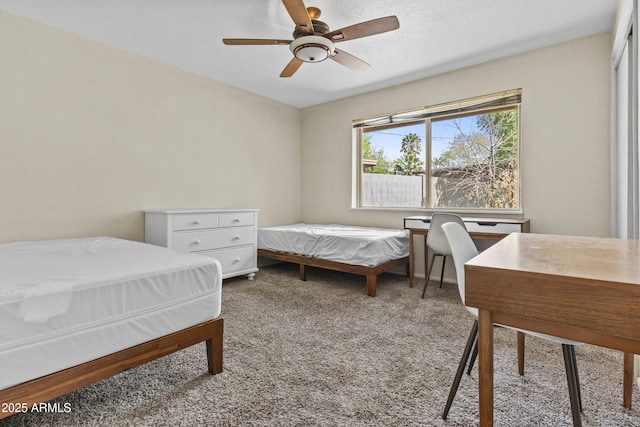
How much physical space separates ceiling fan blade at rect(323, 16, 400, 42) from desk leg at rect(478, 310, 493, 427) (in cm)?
190

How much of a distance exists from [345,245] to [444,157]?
1.66 m

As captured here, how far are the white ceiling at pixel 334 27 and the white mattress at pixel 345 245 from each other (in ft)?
5.98

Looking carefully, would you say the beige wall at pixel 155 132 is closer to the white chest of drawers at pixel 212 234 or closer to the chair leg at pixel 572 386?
the white chest of drawers at pixel 212 234

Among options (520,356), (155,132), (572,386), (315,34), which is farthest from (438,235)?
(155,132)

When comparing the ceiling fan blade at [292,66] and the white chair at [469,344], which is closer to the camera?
the white chair at [469,344]

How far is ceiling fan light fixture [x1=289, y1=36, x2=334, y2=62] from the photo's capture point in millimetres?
2270

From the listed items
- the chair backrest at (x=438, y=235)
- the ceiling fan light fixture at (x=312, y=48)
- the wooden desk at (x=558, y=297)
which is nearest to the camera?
the wooden desk at (x=558, y=297)

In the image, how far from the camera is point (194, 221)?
3.15 m

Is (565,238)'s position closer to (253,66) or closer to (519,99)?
(519,99)

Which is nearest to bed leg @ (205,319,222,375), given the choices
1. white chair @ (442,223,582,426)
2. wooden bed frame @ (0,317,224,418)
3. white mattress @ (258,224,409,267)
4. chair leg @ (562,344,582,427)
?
wooden bed frame @ (0,317,224,418)

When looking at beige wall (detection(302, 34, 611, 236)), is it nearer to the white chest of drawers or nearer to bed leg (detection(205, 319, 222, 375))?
the white chest of drawers

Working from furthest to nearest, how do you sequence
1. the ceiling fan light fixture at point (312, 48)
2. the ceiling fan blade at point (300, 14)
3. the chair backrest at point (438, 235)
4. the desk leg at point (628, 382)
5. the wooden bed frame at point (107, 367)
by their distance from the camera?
the chair backrest at point (438, 235)
the ceiling fan light fixture at point (312, 48)
the ceiling fan blade at point (300, 14)
the desk leg at point (628, 382)
the wooden bed frame at point (107, 367)

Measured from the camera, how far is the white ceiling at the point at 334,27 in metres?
2.33

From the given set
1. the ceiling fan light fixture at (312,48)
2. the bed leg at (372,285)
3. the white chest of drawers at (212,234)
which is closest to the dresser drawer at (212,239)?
the white chest of drawers at (212,234)
